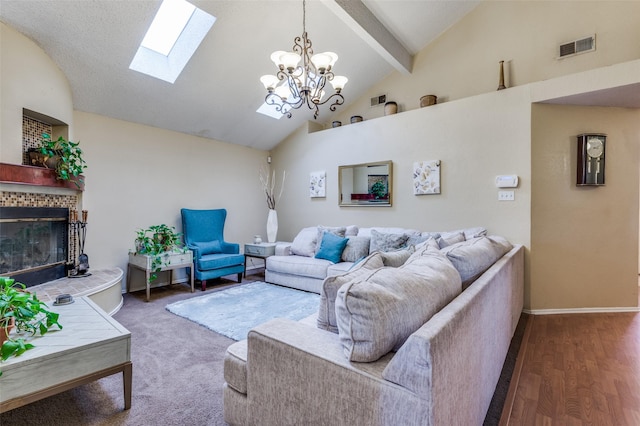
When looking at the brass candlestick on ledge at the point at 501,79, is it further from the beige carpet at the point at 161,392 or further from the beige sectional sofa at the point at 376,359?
the beige sectional sofa at the point at 376,359

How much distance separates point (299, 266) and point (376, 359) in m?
3.12

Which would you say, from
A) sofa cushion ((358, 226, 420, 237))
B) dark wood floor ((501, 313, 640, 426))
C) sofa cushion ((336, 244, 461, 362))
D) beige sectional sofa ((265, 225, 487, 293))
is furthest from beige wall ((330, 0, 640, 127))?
sofa cushion ((336, 244, 461, 362))

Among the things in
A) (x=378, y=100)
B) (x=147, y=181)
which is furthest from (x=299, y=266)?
(x=378, y=100)

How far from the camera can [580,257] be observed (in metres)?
3.38

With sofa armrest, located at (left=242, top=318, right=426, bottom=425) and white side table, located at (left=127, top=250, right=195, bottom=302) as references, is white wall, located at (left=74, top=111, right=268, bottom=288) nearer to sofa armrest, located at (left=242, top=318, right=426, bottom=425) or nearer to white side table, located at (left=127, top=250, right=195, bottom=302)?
white side table, located at (left=127, top=250, right=195, bottom=302)

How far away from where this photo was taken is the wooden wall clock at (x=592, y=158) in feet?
10.7

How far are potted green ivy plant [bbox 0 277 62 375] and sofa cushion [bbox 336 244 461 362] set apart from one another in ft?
5.22

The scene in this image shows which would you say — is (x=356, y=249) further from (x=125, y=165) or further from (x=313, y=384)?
(x=125, y=165)

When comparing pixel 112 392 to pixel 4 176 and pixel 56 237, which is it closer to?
pixel 4 176

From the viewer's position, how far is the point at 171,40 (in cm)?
358

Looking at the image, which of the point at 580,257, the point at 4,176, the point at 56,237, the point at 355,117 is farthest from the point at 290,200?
the point at 580,257

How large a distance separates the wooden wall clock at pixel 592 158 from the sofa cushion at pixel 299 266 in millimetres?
3063

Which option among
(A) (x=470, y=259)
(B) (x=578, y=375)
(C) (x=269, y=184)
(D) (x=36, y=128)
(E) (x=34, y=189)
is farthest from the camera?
(C) (x=269, y=184)

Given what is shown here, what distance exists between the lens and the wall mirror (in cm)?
446
